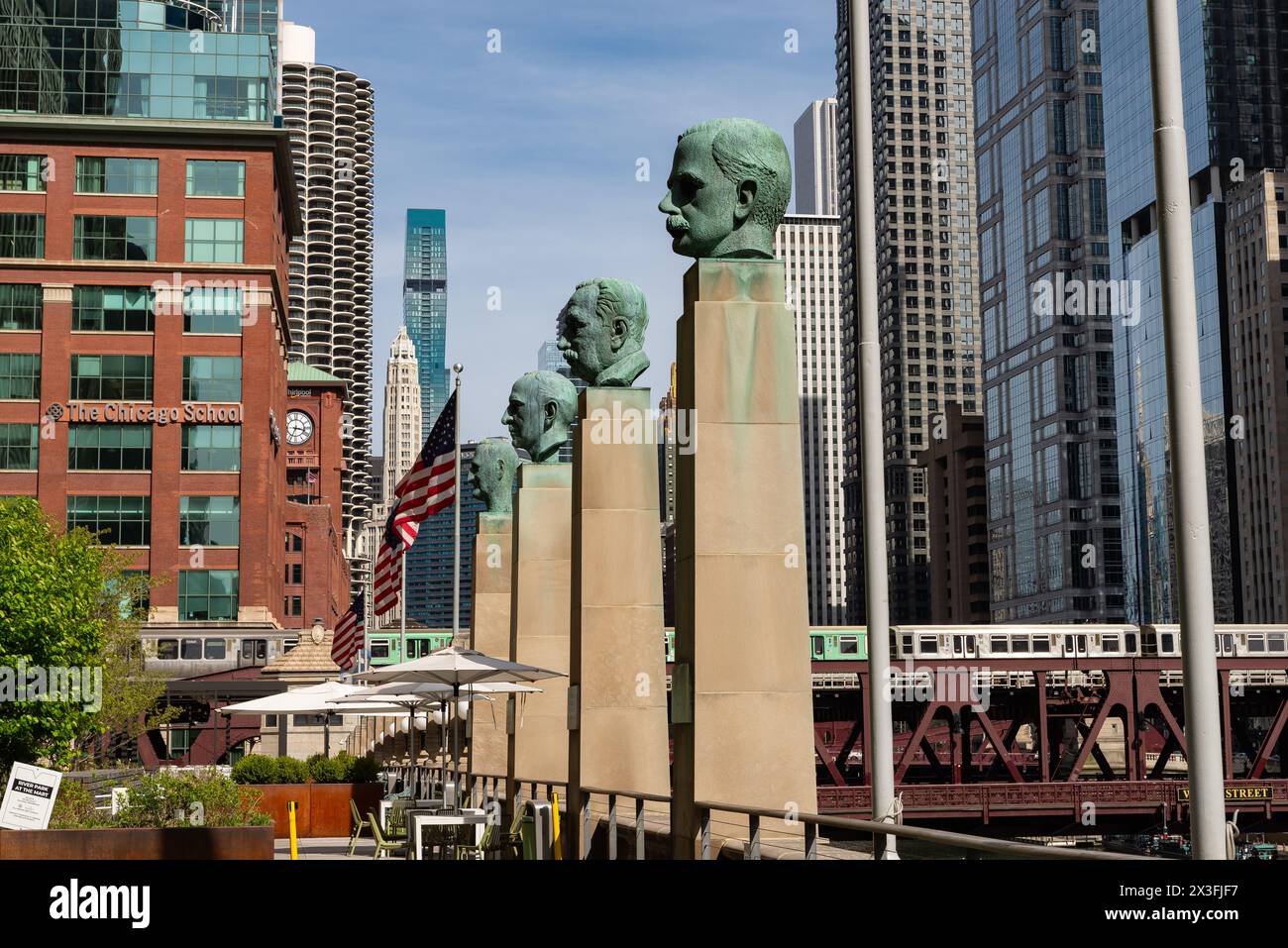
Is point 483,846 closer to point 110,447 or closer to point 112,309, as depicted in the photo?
point 110,447

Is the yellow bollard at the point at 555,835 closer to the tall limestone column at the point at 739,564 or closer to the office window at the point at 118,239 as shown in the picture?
the tall limestone column at the point at 739,564

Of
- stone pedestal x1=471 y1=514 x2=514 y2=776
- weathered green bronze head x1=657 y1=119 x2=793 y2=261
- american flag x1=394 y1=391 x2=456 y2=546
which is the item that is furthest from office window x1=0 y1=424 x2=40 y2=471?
weathered green bronze head x1=657 y1=119 x2=793 y2=261

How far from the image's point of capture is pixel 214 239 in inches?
3617

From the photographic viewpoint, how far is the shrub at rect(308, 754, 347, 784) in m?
35.0

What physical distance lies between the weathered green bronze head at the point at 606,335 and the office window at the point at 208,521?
2720 inches

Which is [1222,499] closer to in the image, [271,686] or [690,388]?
[271,686]

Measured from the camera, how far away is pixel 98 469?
3541 inches

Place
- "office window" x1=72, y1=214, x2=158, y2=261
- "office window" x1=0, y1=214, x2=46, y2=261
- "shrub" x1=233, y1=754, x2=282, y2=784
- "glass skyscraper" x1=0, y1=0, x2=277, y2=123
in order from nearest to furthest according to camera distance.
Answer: "shrub" x1=233, y1=754, x2=282, y2=784 < "office window" x1=0, y1=214, x2=46, y2=261 < "office window" x1=72, y1=214, x2=158, y2=261 < "glass skyscraper" x1=0, y1=0, x2=277, y2=123

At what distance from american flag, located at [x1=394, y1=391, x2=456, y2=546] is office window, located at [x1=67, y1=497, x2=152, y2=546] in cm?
5726

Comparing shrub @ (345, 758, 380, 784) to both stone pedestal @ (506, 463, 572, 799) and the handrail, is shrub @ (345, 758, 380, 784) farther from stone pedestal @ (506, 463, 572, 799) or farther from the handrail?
the handrail

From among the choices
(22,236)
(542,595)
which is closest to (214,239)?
(22,236)

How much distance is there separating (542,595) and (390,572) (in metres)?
10.6

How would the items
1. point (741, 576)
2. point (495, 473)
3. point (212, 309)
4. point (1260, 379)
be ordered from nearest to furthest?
point (741, 576) < point (495, 473) < point (212, 309) < point (1260, 379)
